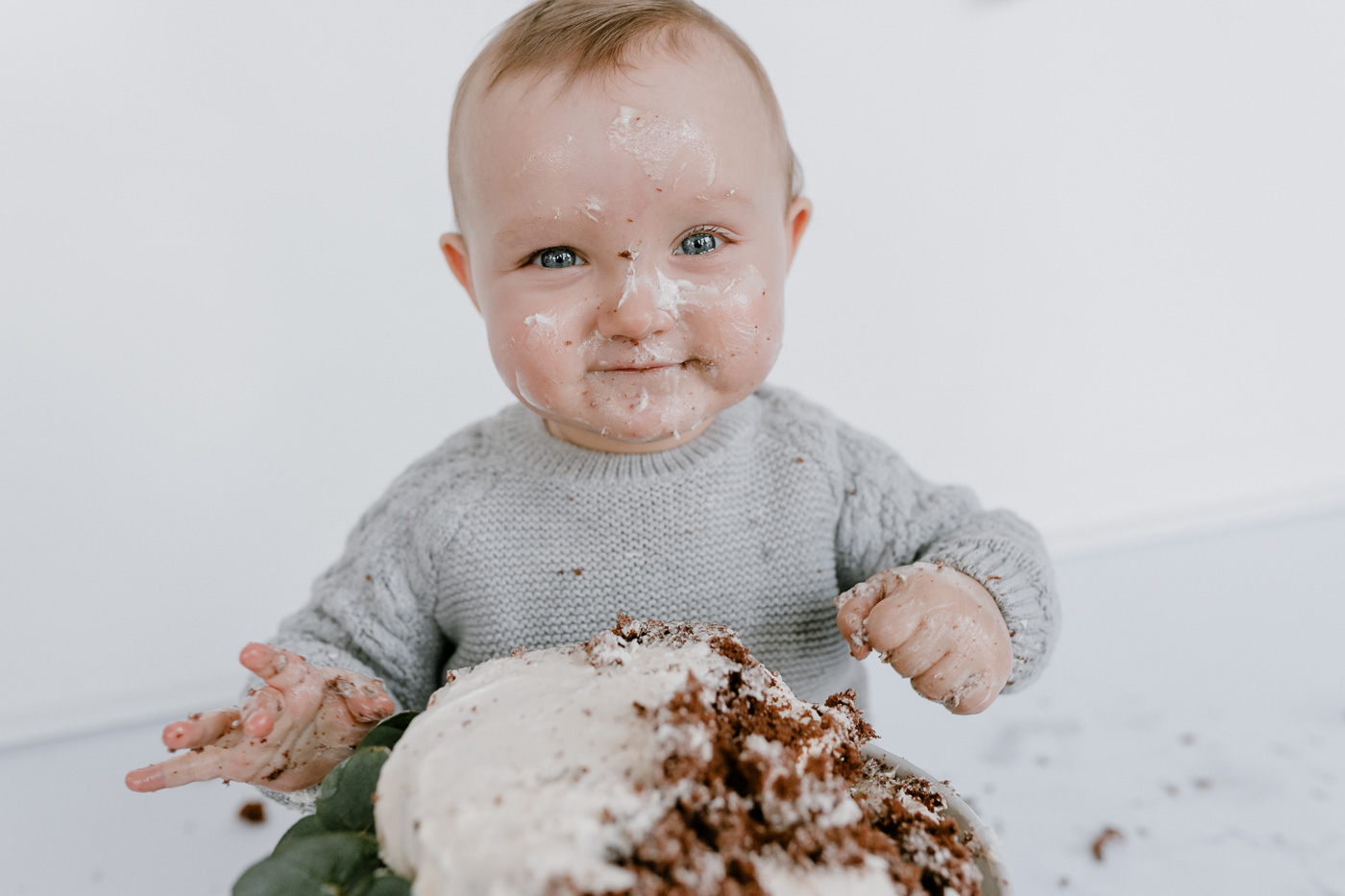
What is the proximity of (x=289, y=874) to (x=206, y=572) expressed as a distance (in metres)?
1.05

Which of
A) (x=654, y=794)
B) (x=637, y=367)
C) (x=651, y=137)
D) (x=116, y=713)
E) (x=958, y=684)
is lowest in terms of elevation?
(x=116, y=713)

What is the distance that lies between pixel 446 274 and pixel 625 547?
2.37 feet

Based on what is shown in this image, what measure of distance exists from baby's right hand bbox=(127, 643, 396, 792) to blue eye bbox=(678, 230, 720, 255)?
39cm

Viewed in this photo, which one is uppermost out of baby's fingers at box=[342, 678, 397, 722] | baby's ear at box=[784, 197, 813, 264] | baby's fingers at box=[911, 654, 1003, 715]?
baby's ear at box=[784, 197, 813, 264]

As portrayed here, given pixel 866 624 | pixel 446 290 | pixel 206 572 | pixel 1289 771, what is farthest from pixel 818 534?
pixel 206 572

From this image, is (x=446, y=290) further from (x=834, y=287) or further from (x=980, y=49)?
(x=980, y=49)

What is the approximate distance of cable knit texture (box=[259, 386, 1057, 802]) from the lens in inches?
33.1

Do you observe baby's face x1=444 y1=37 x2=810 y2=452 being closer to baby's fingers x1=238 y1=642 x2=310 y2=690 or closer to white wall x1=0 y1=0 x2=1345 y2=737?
baby's fingers x1=238 y1=642 x2=310 y2=690

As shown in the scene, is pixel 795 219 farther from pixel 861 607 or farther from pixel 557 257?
pixel 861 607

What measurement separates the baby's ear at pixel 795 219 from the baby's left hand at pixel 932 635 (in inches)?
11.6

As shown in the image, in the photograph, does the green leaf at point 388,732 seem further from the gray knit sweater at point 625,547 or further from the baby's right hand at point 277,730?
the gray knit sweater at point 625,547

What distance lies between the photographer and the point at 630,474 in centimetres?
85

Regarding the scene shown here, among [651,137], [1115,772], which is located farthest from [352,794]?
[1115,772]

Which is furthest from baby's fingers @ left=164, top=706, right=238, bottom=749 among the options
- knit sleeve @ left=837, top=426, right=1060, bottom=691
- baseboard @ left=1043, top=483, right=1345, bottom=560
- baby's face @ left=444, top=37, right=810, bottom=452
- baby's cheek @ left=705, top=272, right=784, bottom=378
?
baseboard @ left=1043, top=483, right=1345, bottom=560
